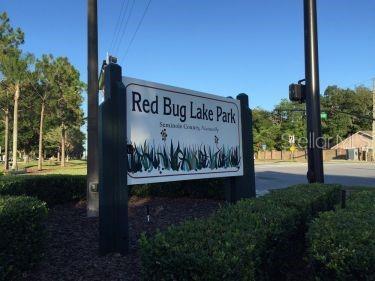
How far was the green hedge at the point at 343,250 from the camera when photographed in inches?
118

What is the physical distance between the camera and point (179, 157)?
704 centimetres

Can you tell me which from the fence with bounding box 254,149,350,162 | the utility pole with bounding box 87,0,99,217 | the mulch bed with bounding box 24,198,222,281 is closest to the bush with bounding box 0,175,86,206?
the mulch bed with bounding box 24,198,222,281

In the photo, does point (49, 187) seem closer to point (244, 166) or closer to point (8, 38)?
point (244, 166)

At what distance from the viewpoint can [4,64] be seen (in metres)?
32.1

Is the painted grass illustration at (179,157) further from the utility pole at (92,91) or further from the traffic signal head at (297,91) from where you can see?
the utility pole at (92,91)

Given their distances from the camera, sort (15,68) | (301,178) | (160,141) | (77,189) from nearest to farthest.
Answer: (160,141) → (77,189) → (301,178) → (15,68)

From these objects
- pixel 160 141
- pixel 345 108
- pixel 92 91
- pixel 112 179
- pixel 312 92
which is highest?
pixel 345 108

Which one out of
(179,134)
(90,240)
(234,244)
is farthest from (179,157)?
(234,244)

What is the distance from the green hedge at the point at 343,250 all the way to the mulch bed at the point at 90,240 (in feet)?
6.63

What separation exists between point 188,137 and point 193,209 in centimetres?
219

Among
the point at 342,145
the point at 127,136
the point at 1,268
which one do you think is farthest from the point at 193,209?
the point at 342,145

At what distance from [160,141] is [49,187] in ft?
12.6

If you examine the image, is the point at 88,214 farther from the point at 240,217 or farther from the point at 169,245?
the point at 169,245

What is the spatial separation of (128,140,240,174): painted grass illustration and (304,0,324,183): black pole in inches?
61.5
